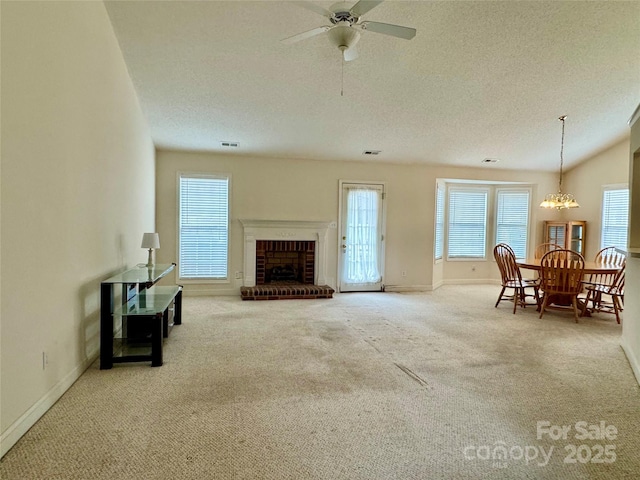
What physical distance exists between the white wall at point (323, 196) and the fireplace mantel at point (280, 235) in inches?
5.7

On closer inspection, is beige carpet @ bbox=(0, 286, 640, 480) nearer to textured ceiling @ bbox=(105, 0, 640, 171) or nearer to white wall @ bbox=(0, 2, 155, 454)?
white wall @ bbox=(0, 2, 155, 454)

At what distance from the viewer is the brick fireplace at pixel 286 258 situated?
20.6 feet

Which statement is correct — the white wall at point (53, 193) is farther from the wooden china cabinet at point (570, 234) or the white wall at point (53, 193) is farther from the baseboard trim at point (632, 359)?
the wooden china cabinet at point (570, 234)

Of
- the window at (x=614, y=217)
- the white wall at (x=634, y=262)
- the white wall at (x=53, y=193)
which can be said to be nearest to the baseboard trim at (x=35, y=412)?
the white wall at (x=53, y=193)

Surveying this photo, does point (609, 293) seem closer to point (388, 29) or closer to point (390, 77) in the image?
point (390, 77)

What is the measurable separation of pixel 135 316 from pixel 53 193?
1527 millimetres

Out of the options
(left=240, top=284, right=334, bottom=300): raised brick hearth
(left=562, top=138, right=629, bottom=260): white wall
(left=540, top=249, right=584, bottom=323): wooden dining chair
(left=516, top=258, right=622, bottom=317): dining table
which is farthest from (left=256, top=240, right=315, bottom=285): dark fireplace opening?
(left=562, top=138, right=629, bottom=260): white wall

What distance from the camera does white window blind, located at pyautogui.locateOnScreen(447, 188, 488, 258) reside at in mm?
7918

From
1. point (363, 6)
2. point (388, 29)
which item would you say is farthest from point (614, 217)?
point (363, 6)

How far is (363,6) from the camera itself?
2477mm

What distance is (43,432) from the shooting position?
6.98 ft

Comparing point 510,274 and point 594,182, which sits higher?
point 594,182

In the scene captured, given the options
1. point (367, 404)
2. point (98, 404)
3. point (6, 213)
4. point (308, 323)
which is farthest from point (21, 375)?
point (308, 323)

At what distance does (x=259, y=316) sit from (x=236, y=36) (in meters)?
3.28
